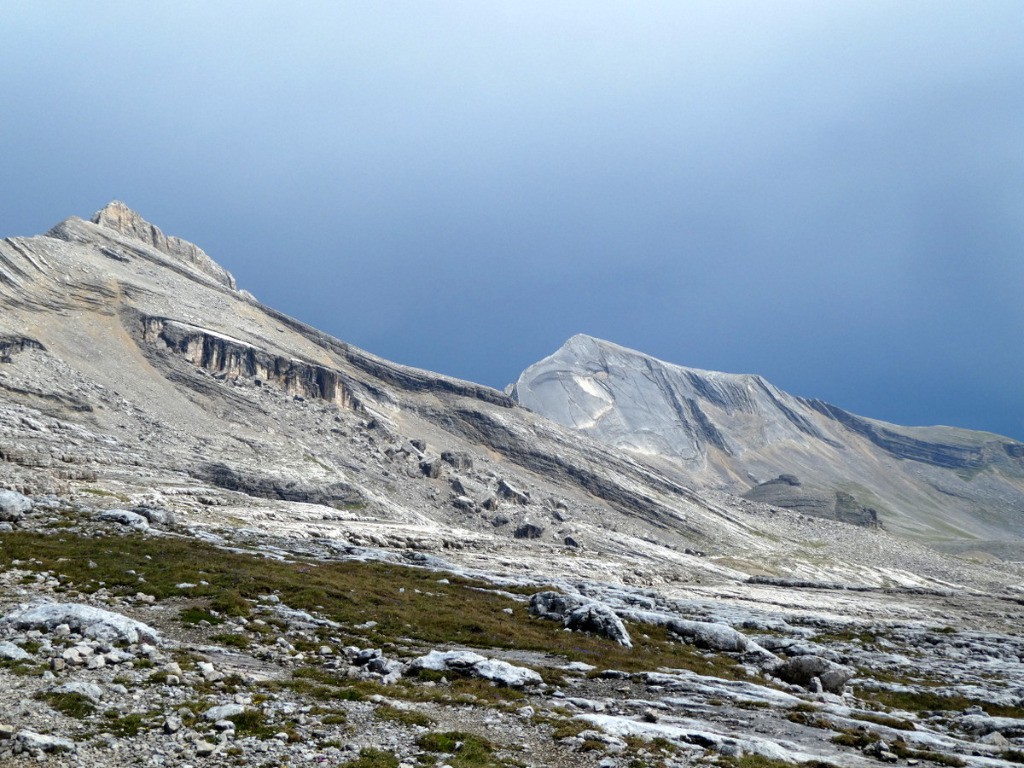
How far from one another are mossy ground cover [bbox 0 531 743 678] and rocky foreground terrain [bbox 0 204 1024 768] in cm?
25

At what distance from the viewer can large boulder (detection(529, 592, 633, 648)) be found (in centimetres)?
3547

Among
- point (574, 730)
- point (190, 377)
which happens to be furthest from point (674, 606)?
point (190, 377)

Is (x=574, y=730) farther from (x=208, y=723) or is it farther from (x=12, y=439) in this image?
(x=12, y=439)

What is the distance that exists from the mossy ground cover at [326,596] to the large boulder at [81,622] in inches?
191

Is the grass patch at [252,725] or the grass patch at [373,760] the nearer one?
the grass patch at [373,760]

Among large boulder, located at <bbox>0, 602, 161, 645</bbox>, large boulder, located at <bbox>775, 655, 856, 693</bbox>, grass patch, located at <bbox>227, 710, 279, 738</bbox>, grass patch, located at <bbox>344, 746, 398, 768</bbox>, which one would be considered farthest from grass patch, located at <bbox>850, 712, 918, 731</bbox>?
large boulder, located at <bbox>0, 602, 161, 645</bbox>

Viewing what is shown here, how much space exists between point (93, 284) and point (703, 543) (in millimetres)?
165292

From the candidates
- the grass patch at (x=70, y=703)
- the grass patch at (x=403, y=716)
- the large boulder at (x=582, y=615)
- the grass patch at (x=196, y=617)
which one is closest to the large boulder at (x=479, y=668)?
the grass patch at (x=403, y=716)

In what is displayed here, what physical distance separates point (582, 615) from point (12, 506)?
38555mm

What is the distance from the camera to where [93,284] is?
490 feet

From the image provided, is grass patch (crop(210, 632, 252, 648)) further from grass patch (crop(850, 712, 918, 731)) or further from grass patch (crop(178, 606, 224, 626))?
grass patch (crop(850, 712, 918, 731))

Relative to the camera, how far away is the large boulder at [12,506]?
4028cm

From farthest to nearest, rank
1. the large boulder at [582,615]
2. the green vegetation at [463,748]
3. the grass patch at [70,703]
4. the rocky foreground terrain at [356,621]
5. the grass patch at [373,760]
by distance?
the large boulder at [582,615] → the rocky foreground terrain at [356,621] → the green vegetation at [463,748] → the grass patch at [70,703] → the grass patch at [373,760]

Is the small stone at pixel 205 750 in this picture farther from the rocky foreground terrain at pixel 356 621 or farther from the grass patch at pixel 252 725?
the grass patch at pixel 252 725
